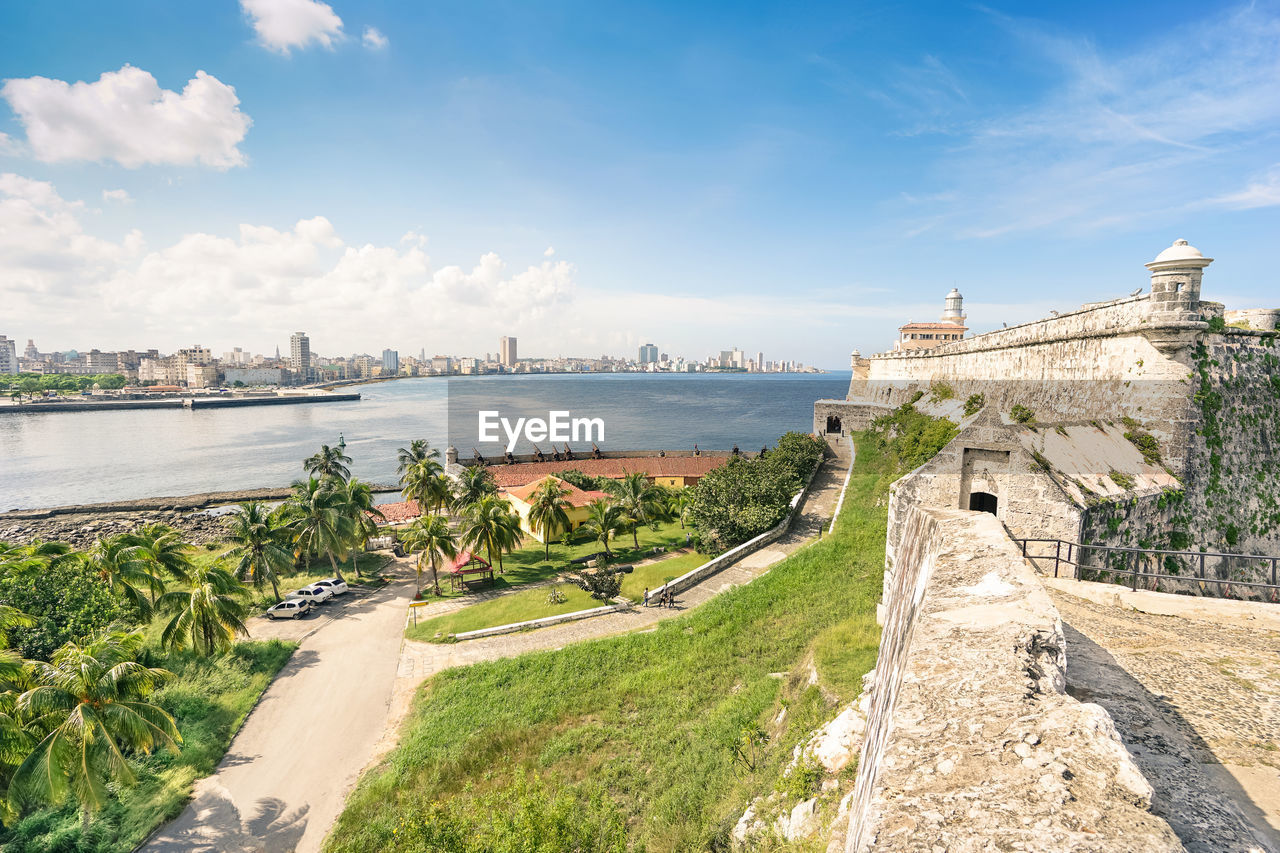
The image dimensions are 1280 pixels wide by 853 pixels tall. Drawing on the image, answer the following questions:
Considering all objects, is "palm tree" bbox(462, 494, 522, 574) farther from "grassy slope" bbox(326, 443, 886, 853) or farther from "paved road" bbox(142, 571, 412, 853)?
"grassy slope" bbox(326, 443, 886, 853)

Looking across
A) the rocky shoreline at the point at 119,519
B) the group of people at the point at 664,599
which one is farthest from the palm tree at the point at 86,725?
the rocky shoreline at the point at 119,519

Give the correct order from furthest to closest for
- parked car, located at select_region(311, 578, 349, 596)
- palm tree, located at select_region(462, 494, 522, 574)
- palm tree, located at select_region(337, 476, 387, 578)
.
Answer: palm tree, located at select_region(337, 476, 387, 578) → parked car, located at select_region(311, 578, 349, 596) → palm tree, located at select_region(462, 494, 522, 574)

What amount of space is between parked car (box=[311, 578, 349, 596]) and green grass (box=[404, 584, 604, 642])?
274 inches

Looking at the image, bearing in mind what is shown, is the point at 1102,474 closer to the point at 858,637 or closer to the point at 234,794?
the point at 858,637

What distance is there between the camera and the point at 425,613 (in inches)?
1022

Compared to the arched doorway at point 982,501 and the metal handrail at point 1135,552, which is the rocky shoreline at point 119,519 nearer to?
the arched doorway at point 982,501

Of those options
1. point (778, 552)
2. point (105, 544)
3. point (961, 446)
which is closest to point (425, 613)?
point (105, 544)

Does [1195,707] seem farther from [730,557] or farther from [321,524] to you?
[321,524]

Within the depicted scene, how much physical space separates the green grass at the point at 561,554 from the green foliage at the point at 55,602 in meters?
12.9

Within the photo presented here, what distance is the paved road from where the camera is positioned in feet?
43.6

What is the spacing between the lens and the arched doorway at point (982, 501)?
542 inches

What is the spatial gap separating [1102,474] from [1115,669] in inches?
460

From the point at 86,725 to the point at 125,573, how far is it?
12392mm

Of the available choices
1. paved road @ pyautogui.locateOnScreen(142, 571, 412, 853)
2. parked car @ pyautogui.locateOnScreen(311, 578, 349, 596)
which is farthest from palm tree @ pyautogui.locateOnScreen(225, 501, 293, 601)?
paved road @ pyautogui.locateOnScreen(142, 571, 412, 853)
